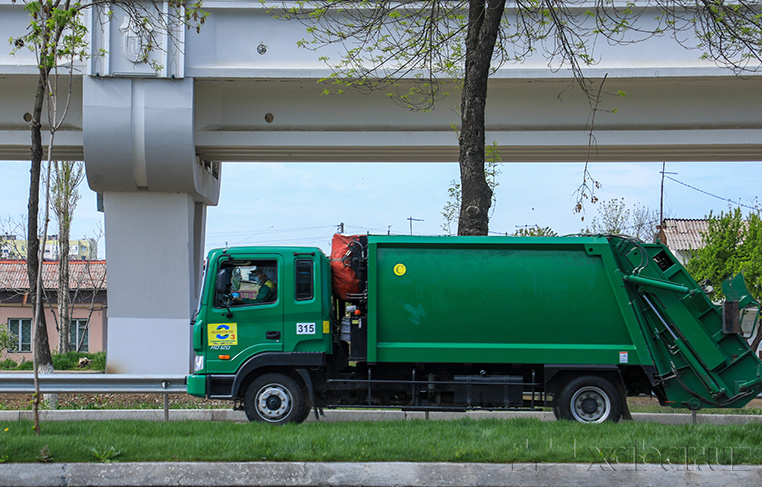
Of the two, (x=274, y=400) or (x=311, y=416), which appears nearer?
(x=274, y=400)

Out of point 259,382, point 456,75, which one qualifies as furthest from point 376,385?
point 456,75

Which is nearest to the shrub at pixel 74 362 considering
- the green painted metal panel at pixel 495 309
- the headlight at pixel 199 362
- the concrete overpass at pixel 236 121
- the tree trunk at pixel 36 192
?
the concrete overpass at pixel 236 121

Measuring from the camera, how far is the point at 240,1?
16.8 meters

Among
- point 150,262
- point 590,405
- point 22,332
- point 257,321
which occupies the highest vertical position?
point 150,262

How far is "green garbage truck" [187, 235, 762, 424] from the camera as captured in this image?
9.32 m

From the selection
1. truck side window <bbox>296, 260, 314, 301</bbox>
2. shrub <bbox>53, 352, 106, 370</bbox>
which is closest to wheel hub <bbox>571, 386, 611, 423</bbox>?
truck side window <bbox>296, 260, 314, 301</bbox>

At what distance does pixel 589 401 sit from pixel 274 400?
405 cm

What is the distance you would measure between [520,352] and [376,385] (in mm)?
1915

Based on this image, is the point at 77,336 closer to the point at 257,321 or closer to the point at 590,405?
the point at 257,321

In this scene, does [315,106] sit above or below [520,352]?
above

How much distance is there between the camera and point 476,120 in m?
11.3

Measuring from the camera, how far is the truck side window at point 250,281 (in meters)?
9.52

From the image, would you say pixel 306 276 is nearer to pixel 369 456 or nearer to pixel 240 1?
pixel 369 456

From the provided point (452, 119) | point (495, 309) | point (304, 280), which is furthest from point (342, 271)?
point (452, 119)
